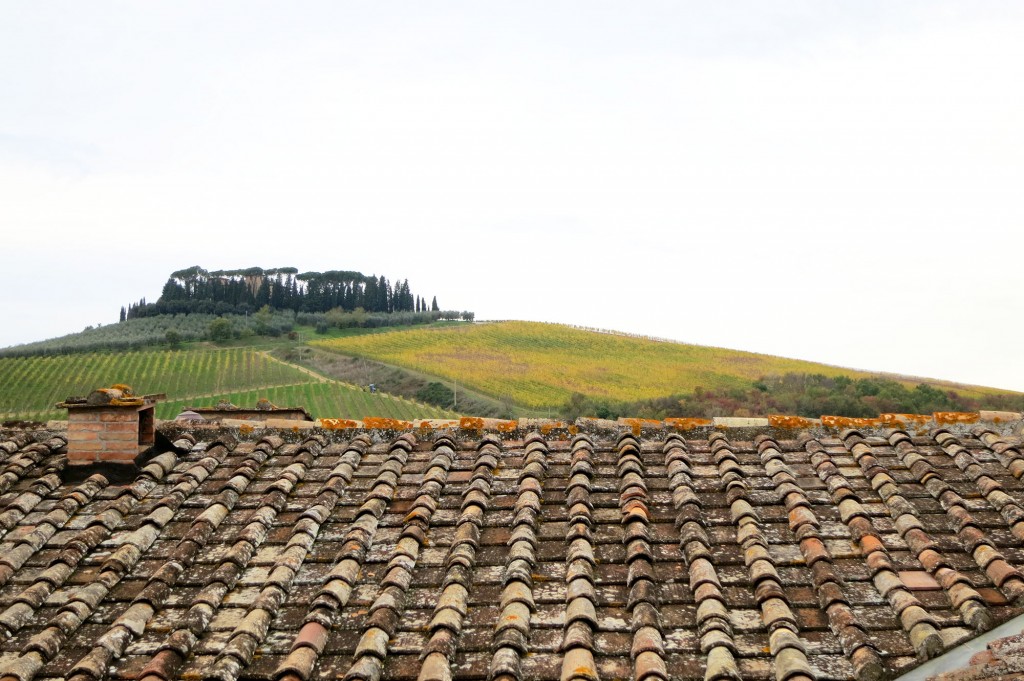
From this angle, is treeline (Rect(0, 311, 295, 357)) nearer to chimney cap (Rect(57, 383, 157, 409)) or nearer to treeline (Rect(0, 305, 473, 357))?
treeline (Rect(0, 305, 473, 357))

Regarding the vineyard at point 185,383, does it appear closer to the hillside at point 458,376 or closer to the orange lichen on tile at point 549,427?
the hillside at point 458,376

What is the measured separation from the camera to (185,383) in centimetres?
5741

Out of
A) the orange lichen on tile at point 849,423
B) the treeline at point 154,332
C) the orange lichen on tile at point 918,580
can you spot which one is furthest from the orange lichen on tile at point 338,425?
the treeline at point 154,332

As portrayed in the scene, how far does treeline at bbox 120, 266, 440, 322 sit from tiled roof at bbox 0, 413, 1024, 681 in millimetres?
97568

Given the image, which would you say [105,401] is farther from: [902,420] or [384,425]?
[902,420]

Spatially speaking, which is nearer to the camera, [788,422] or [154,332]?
[788,422]

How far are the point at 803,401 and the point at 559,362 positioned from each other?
28155 mm

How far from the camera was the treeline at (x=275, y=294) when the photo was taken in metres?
103

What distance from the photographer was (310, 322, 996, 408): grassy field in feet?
178

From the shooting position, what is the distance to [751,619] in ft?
13.7

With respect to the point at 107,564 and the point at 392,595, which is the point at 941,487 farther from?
the point at 107,564

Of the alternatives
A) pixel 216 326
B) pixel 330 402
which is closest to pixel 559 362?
pixel 330 402

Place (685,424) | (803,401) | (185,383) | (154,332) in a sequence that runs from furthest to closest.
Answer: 1. (154,332)
2. (185,383)
3. (803,401)
4. (685,424)

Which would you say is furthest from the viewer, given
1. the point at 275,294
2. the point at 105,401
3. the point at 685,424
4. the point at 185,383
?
the point at 275,294
